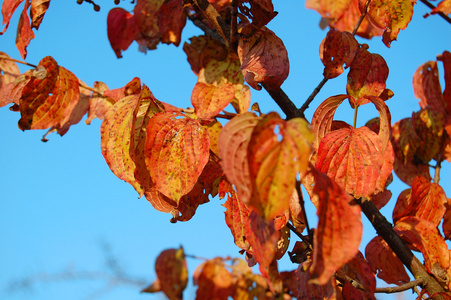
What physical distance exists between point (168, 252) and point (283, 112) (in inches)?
25.0

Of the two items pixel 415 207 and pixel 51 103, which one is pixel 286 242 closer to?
pixel 415 207

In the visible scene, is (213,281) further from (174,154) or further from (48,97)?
(48,97)

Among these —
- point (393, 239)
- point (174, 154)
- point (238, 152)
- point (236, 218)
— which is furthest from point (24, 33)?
point (393, 239)

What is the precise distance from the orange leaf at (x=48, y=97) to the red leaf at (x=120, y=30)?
1.67ft

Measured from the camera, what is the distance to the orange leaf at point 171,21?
1704mm

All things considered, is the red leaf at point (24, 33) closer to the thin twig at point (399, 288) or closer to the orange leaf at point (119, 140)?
the orange leaf at point (119, 140)

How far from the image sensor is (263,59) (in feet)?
3.76

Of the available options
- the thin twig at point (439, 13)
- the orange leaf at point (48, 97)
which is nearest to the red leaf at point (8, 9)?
the orange leaf at point (48, 97)

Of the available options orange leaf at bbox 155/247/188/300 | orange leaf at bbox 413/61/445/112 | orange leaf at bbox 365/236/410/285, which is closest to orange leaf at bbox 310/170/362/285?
orange leaf at bbox 155/247/188/300

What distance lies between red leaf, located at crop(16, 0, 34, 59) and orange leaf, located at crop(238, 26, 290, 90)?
0.62 metres

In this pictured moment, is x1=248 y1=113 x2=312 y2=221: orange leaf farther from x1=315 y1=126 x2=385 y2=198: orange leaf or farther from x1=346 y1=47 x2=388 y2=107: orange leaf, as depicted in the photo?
x1=346 y1=47 x2=388 y2=107: orange leaf

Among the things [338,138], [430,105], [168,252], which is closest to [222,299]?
[168,252]

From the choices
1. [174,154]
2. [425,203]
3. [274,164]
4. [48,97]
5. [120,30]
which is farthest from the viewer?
[120,30]

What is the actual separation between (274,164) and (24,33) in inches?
39.9
